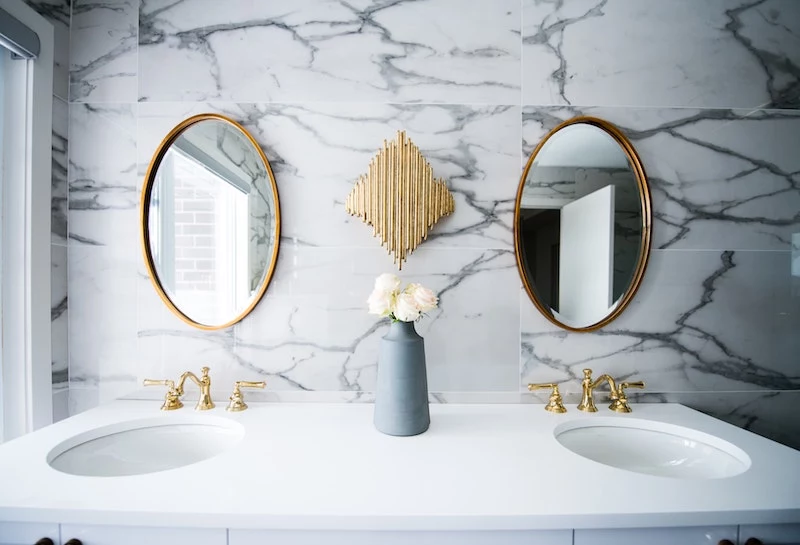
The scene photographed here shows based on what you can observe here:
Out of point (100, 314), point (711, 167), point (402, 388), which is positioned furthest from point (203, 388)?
point (711, 167)

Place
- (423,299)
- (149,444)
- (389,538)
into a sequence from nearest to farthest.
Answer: (389,538) < (423,299) < (149,444)

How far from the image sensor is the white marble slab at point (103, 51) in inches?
46.1

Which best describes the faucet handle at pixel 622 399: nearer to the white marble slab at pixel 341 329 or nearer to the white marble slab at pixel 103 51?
the white marble slab at pixel 341 329

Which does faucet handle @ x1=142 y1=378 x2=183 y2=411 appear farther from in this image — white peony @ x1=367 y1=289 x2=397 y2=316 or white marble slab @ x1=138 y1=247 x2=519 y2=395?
white peony @ x1=367 y1=289 x2=397 y2=316

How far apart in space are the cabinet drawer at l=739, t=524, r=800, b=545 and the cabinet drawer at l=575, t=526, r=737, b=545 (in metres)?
0.02

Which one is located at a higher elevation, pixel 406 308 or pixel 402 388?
pixel 406 308

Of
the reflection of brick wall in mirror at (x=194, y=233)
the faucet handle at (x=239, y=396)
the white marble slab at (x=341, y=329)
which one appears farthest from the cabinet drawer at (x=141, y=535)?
the reflection of brick wall in mirror at (x=194, y=233)

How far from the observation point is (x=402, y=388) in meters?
0.94

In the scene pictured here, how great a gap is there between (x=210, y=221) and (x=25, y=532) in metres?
0.80

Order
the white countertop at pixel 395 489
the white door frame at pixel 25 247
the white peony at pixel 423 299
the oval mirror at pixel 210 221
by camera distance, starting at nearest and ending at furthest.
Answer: the white countertop at pixel 395 489 → the white peony at pixel 423 299 → the white door frame at pixel 25 247 → the oval mirror at pixel 210 221

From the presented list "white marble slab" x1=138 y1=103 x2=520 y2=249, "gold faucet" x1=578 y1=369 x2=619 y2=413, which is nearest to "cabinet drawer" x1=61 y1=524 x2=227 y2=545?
"white marble slab" x1=138 y1=103 x2=520 y2=249

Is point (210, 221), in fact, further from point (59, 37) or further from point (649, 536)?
point (649, 536)

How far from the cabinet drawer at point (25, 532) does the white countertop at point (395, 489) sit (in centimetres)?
3

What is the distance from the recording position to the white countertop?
649 mm
